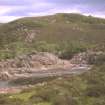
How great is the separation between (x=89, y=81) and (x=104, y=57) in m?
76.0

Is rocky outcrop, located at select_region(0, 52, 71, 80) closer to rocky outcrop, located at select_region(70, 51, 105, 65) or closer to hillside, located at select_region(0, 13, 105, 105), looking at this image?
hillside, located at select_region(0, 13, 105, 105)

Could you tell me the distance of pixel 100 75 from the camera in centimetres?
6594

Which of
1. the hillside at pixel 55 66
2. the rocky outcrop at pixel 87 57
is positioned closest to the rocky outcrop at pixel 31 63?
the hillside at pixel 55 66

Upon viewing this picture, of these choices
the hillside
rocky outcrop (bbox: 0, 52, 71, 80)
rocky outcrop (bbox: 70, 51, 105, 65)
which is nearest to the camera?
the hillside

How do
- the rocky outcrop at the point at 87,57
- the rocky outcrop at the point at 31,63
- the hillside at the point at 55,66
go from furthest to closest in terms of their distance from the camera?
the rocky outcrop at the point at 87,57 → the rocky outcrop at the point at 31,63 → the hillside at the point at 55,66

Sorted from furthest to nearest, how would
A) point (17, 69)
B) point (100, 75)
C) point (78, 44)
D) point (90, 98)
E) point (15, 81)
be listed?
point (78, 44) → point (17, 69) → point (15, 81) → point (100, 75) → point (90, 98)

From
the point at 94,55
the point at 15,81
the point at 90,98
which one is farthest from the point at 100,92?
the point at 94,55

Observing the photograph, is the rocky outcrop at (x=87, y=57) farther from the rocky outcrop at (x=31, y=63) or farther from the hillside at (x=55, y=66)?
the rocky outcrop at (x=31, y=63)

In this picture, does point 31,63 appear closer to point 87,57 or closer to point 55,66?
point 55,66

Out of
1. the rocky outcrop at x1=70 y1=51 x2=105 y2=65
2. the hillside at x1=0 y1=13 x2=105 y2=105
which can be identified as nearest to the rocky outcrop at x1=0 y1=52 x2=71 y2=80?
the hillside at x1=0 y1=13 x2=105 y2=105

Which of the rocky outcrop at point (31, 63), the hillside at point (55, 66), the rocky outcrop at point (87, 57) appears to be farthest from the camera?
the rocky outcrop at point (87, 57)

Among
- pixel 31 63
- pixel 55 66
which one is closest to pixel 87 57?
pixel 55 66

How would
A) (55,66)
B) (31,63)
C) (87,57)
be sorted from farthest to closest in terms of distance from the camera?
1. (87,57)
2. (55,66)
3. (31,63)

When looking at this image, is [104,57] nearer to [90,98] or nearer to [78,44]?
[78,44]
